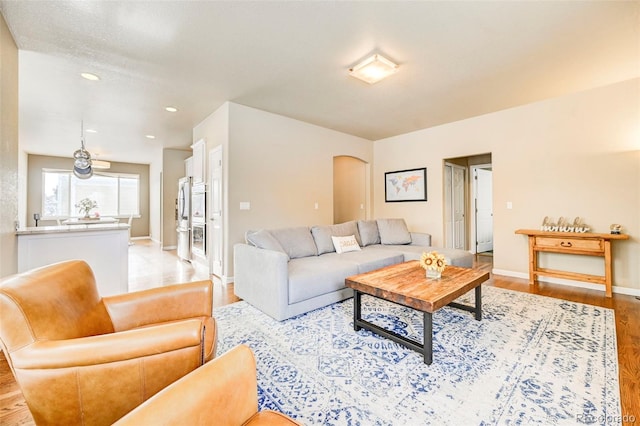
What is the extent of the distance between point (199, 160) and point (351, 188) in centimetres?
350

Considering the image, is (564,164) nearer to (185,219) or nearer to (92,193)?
(185,219)

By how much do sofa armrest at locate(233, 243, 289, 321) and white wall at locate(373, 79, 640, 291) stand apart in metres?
3.81

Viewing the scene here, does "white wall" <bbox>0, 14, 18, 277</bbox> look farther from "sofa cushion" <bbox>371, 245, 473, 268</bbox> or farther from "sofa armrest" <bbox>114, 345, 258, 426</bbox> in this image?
"sofa cushion" <bbox>371, 245, 473, 268</bbox>

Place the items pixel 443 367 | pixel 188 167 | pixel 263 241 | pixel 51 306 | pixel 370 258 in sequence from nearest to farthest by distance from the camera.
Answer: pixel 51 306
pixel 443 367
pixel 263 241
pixel 370 258
pixel 188 167

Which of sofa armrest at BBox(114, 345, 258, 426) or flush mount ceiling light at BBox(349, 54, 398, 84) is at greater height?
flush mount ceiling light at BBox(349, 54, 398, 84)

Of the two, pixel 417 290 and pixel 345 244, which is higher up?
pixel 345 244

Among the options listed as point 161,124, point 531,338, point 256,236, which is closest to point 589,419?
point 531,338

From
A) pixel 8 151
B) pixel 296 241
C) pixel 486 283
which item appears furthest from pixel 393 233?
pixel 8 151

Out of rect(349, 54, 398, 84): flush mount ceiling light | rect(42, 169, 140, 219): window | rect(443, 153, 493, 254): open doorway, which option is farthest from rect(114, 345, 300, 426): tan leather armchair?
rect(42, 169, 140, 219): window

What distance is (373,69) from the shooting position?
2812mm

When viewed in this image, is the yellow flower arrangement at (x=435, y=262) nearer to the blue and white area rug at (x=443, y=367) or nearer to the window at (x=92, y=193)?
the blue and white area rug at (x=443, y=367)

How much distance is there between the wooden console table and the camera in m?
3.21

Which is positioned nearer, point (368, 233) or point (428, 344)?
point (428, 344)

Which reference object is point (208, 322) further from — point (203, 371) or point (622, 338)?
point (622, 338)
